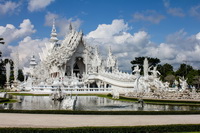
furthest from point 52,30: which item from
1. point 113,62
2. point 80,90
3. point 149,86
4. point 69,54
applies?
point 149,86

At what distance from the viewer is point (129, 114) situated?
42.7 feet

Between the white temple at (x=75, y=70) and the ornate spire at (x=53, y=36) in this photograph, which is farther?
the ornate spire at (x=53, y=36)

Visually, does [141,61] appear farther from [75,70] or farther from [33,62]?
[33,62]

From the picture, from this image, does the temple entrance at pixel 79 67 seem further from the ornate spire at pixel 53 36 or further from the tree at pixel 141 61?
the tree at pixel 141 61

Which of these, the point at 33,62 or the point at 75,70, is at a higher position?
the point at 33,62

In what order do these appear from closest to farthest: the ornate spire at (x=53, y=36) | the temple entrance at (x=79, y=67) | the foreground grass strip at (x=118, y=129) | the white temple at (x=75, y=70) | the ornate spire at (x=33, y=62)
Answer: the foreground grass strip at (x=118, y=129), the white temple at (x=75, y=70), the temple entrance at (x=79, y=67), the ornate spire at (x=53, y=36), the ornate spire at (x=33, y=62)

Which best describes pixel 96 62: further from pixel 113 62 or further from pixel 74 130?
pixel 74 130

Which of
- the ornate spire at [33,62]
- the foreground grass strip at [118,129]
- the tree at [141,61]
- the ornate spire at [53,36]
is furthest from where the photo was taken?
the tree at [141,61]

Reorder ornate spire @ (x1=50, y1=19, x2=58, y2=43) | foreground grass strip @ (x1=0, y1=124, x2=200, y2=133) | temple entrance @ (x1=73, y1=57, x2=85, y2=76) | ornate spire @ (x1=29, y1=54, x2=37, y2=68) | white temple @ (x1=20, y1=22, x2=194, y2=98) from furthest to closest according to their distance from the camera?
ornate spire @ (x1=29, y1=54, x2=37, y2=68)
ornate spire @ (x1=50, y1=19, x2=58, y2=43)
temple entrance @ (x1=73, y1=57, x2=85, y2=76)
white temple @ (x1=20, y1=22, x2=194, y2=98)
foreground grass strip @ (x1=0, y1=124, x2=200, y2=133)

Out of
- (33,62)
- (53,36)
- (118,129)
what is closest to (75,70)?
(53,36)

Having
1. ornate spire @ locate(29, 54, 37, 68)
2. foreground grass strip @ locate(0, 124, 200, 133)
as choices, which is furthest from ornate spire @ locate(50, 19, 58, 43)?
foreground grass strip @ locate(0, 124, 200, 133)

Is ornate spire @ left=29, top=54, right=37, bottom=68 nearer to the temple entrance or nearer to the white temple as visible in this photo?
the white temple

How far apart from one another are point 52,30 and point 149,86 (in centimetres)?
4277

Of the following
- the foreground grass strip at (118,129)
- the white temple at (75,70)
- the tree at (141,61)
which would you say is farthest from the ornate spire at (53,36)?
the foreground grass strip at (118,129)
